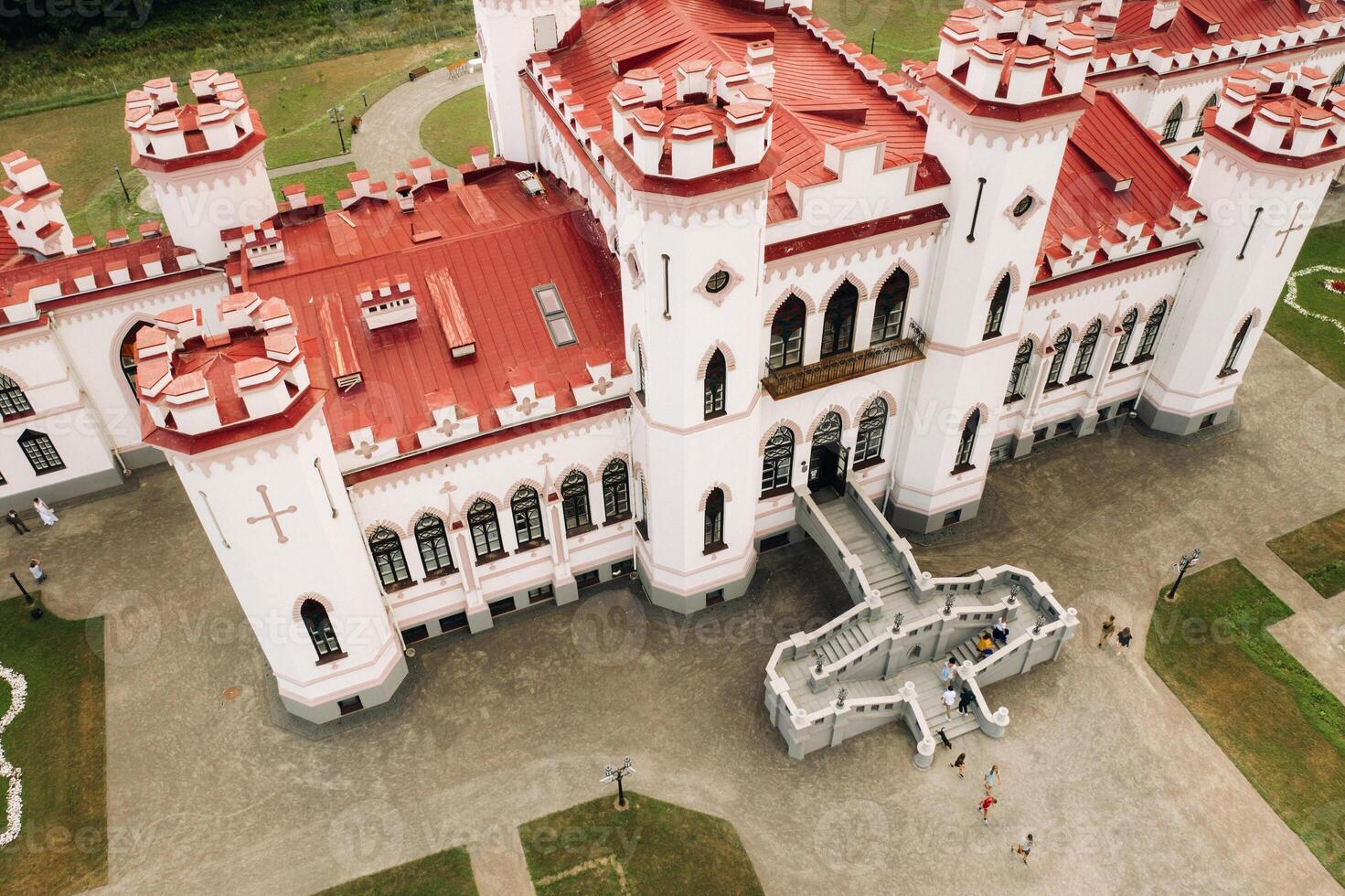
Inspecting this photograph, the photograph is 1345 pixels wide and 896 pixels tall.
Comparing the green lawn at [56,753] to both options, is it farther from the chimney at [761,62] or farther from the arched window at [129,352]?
the chimney at [761,62]

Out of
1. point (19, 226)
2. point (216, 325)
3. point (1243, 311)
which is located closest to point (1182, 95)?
point (1243, 311)

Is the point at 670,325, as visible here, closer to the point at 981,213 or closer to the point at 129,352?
the point at 981,213

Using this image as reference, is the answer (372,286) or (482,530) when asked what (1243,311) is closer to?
(482,530)

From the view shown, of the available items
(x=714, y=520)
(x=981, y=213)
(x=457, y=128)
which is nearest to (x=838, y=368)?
(x=981, y=213)

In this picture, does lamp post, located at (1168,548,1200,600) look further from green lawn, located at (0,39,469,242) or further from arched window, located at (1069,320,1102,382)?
green lawn, located at (0,39,469,242)

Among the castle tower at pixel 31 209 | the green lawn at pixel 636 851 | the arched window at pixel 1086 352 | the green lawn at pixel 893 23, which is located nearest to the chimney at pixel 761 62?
the arched window at pixel 1086 352

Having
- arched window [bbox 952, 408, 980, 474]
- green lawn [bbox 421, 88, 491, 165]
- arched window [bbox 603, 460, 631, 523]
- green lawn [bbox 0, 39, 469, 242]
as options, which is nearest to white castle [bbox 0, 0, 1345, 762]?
arched window [bbox 603, 460, 631, 523]
